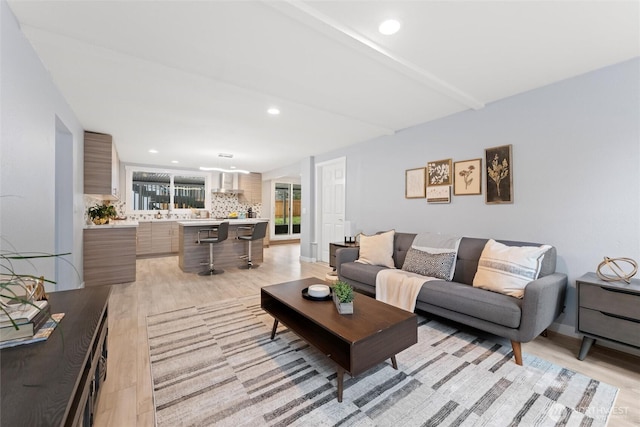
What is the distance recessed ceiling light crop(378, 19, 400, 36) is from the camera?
1.73 metres

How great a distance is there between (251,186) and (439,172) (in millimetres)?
5905

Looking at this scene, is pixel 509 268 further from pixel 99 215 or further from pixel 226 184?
pixel 226 184

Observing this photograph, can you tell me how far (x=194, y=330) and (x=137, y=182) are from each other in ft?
19.4

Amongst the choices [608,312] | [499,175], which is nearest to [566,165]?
[499,175]

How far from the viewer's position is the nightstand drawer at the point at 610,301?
5.98ft

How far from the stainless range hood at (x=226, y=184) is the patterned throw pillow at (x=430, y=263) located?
5970 millimetres

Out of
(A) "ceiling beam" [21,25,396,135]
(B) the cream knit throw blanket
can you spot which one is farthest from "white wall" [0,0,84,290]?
(B) the cream knit throw blanket

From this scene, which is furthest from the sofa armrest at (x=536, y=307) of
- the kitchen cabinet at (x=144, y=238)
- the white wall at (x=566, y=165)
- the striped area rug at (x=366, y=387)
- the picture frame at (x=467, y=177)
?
the kitchen cabinet at (x=144, y=238)

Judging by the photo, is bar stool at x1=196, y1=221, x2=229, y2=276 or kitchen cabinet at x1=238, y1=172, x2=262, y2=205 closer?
bar stool at x1=196, y1=221, x2=229, y2=276

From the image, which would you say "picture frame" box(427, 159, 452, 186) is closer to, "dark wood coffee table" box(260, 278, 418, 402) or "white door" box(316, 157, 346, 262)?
"white door" box(316, 157, 346, 262)

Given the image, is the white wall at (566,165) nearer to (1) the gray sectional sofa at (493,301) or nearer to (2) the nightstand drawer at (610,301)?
(1) the gray sectional sofa at (493,301)

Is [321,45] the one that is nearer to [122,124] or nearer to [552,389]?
[552,389]

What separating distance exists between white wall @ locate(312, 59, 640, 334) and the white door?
6.49ft

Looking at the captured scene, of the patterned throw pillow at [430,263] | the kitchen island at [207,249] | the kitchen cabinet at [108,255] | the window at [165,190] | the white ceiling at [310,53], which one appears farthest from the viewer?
the window at [165,190]
